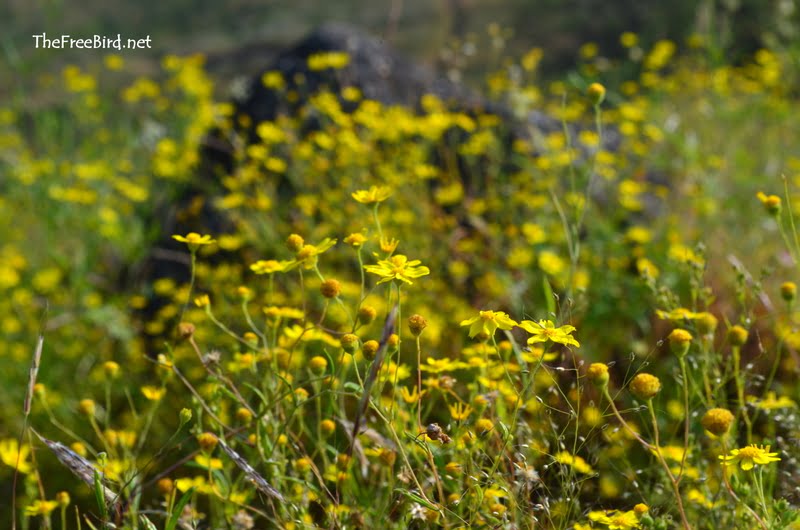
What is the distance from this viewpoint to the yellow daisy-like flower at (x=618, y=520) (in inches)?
38.4

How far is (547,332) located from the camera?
3.16 feet

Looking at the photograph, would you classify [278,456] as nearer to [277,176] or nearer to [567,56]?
[277,176]

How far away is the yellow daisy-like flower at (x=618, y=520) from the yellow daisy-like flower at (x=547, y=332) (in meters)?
0.24

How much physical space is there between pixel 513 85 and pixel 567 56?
16.6 metres

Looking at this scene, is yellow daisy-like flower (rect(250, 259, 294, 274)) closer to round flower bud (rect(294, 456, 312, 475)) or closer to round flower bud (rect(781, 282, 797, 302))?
round flower bud (rect(294, 456, 312, 475))

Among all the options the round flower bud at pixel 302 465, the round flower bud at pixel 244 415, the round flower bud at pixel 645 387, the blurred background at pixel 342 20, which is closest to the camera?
the round flower bud at pixel 645 387

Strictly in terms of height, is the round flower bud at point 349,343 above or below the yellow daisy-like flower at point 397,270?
below

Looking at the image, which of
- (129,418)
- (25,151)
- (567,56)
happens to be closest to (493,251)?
(129,418)

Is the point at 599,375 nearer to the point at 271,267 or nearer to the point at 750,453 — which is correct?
the point at 750,453

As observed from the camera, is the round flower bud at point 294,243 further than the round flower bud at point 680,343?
Yes

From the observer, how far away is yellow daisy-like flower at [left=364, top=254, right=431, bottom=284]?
987 mm

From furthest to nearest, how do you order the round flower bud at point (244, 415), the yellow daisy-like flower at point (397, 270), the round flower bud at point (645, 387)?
the round flower bud at point (244, 415) → the yellow daisy-like flower at point (397, 270) → the round flower bud at point (645, 387)

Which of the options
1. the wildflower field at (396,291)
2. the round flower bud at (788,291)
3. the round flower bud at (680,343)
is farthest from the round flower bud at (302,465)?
the round flower bud at (788,291)

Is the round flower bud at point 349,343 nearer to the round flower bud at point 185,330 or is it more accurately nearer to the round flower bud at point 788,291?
the round flower bud at point 185,330
